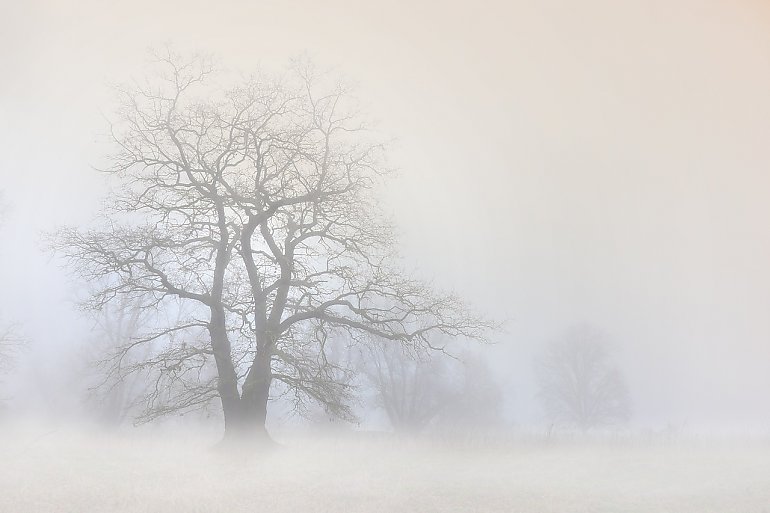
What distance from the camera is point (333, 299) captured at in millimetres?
7852

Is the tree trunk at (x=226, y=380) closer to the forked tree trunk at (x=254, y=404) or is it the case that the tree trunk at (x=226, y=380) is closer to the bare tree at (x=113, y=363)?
the forked tree trunk at (x=254, y=404)

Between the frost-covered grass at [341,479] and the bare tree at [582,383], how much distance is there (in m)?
1.08

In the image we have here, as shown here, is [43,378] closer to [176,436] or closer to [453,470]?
[176,436]

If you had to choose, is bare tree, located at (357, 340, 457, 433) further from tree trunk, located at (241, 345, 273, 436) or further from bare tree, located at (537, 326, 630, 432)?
bare tree, located at (537, 326, 630, 432)

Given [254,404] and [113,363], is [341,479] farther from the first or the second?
[113,363]

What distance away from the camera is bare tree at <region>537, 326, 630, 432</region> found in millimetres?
9922

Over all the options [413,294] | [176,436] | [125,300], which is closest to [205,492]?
[176,436]

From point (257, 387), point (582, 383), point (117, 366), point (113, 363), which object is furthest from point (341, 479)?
point (582, 383)

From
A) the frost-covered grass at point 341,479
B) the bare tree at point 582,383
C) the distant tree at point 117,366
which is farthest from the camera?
the bare tree at point 582,383

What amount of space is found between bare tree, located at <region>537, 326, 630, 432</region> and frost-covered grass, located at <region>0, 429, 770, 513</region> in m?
1.08

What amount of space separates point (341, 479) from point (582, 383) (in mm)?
5125

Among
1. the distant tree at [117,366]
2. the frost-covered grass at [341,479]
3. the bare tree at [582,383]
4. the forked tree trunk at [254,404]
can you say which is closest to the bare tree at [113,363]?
the distant tree at [117,366]

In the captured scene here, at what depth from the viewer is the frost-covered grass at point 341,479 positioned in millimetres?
6204

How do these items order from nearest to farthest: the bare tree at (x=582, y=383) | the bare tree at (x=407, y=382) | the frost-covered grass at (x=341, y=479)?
the frost-covered grass at (x=341, y=479), the bare tree at (x=407, y=382), the bare tree at (x=582, y=383)
